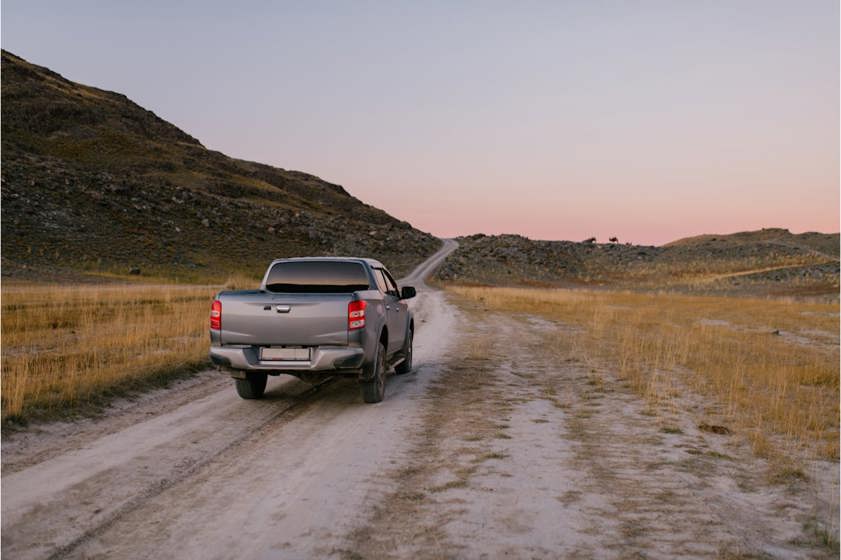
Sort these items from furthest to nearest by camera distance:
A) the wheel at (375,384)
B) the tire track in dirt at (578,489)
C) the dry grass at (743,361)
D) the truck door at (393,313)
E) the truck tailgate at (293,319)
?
the truck door at (393,313), the wheel at (375,384), the truck tailgate at (293,319), the dry grass at (743,361), the tire track in dirt at (578,489)

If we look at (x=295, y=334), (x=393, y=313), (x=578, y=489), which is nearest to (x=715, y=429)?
(x=578, y=489)

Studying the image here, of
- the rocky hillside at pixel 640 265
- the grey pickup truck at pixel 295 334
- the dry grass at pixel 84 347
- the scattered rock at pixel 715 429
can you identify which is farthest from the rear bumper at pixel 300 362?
the rocky hillside at pixel 640 265

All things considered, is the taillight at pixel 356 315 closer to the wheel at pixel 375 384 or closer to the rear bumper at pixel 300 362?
the rear bumper at pixel 300 362

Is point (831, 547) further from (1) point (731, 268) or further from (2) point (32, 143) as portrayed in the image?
(2) point (32, 143)

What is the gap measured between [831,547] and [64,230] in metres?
66.0

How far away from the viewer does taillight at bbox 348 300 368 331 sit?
8.79m

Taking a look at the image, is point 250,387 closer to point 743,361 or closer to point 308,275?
point 308,275

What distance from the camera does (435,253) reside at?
99.9 m

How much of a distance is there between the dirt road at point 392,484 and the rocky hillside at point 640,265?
52.7 meters

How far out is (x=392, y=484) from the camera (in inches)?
231

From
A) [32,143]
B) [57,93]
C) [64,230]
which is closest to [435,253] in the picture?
[64,230]

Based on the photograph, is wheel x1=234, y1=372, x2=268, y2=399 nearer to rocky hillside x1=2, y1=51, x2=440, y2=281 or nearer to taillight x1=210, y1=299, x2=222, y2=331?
taillight x1=210, y1=299, x2=222, y2=331

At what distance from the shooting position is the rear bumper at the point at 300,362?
871 cm

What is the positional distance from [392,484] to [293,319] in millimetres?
3416
